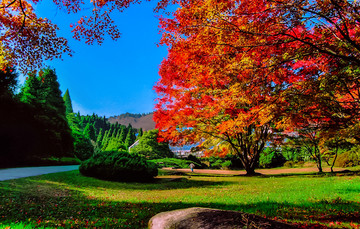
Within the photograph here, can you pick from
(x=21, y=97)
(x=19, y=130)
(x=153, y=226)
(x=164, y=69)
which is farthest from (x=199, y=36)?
(x=21, y=97)

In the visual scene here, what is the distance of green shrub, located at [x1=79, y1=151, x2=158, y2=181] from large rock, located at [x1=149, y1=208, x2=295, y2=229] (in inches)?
309

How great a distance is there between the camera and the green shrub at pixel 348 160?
17547mm

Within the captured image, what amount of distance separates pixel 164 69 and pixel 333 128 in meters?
9.11

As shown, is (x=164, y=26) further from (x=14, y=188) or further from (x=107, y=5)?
(x=14, y=188)

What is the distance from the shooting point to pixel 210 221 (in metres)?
2.42

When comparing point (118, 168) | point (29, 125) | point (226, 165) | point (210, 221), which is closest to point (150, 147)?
point (226, 165)

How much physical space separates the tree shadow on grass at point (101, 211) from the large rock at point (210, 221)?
103 cm

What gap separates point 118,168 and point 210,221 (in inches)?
341

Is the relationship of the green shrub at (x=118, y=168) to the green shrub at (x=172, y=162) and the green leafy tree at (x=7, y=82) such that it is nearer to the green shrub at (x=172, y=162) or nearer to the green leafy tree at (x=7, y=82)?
the green shrub at (x=172, y=162)

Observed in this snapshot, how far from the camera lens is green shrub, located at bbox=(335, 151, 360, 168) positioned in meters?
17.5

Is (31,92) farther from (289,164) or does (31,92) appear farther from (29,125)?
(289,164)

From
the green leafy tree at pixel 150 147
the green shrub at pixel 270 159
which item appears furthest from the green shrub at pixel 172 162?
the green shrub at pixel 270 159

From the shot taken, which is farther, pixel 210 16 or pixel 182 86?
pixel 182 86

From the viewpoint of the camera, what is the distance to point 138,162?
419 inches
